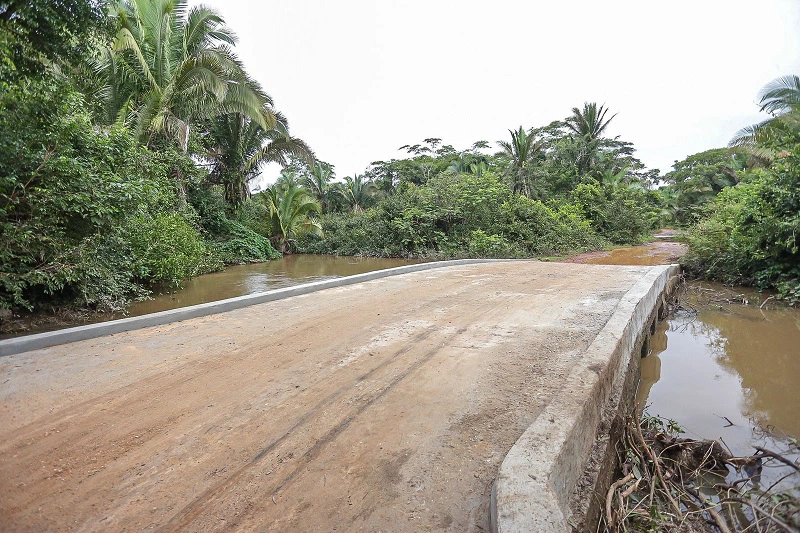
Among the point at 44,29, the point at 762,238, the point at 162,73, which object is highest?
the point at 162,73

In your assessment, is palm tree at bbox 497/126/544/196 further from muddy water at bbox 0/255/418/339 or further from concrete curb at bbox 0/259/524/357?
concrete curb at bbox 0/259/524/357

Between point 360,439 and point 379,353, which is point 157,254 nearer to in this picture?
point 379,353

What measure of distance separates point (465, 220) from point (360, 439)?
57.5 feet

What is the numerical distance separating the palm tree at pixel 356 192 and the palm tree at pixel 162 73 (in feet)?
66.0

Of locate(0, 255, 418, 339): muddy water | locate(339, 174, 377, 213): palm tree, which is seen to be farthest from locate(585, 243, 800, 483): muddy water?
locate(339, 174, 377, 213): palm tree

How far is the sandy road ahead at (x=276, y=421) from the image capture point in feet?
7.11

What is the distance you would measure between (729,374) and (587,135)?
26253 millimetres

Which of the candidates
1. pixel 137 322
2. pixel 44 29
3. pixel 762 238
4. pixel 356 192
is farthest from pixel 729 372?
pixel 356 192

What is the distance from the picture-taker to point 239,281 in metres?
13.0

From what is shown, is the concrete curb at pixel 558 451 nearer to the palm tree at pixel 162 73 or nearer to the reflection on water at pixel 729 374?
the reflection on water at pixel 729 374

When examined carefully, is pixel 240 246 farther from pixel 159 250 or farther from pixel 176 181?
pixel 159 250

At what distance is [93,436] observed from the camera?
110 inches

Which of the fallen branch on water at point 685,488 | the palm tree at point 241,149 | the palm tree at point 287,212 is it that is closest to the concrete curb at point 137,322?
the fallen branch on water at point 685,488

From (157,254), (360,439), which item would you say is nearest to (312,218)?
(157,254)
